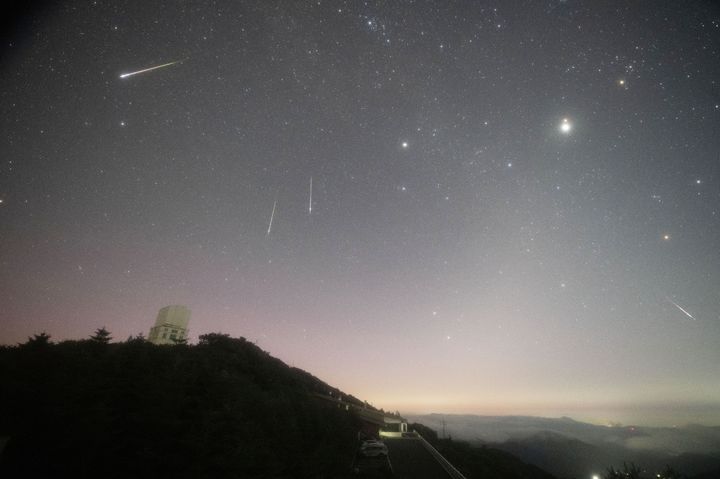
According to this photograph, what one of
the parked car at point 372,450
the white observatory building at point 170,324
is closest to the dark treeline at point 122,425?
the parked car at point 372,450

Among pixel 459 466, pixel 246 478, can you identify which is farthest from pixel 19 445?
pixel 459 466

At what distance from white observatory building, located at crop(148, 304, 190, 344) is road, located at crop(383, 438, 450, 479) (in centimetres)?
4912

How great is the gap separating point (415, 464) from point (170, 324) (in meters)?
54.5

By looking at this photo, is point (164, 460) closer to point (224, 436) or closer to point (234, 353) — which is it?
point (224, 436)

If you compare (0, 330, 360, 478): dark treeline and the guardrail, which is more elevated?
(0, 330, 360, 478): dark treeline

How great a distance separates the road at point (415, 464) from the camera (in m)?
15.1

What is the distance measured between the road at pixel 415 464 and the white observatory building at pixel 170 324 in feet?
161

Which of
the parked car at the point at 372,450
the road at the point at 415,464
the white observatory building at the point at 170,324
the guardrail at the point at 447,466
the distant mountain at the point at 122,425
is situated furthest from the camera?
the white observatory building at the point at 170,324

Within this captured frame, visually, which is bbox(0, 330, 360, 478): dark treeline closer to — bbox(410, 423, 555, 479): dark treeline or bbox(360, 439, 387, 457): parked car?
bbox(360, 439, 387, 457): parked car

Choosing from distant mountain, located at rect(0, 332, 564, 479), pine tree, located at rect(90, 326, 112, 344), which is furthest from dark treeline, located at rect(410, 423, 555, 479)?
pine tree, located at rect(90, 326, 112, 344)

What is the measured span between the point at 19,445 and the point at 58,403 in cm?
A: 121

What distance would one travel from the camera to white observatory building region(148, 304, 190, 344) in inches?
2184

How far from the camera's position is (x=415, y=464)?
1759cm

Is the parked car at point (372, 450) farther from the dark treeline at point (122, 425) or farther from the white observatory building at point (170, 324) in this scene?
the white observatory building at point (170, 324)
